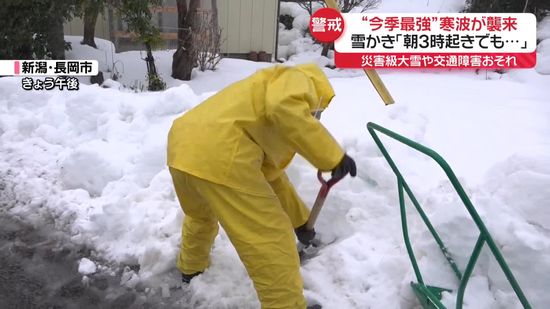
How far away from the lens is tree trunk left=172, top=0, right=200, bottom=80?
25.2ft

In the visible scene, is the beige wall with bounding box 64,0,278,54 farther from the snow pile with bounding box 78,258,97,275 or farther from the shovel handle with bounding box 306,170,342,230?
the shovel handle with bounding box 306,170,342,230

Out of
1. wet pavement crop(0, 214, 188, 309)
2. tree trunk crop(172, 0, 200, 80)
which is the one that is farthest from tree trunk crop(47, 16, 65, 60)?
wet pavement crop(0, 214, 188, 309)

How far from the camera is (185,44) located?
770 cm

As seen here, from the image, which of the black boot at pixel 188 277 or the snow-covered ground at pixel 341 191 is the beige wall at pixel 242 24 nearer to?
the snow-covered ground at pixel 341 191

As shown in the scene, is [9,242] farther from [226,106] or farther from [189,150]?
[226,106]

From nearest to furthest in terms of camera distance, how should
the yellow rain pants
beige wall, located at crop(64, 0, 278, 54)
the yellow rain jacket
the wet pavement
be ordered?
1. the yellow rain jacket
2. the yellow rain pants
3. the wet pavement
4. beige wall, located at crop(64, 0, 278, 54)

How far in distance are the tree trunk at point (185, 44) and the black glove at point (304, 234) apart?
5448 millimetres

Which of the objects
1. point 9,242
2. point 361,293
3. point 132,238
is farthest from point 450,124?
point 9,242

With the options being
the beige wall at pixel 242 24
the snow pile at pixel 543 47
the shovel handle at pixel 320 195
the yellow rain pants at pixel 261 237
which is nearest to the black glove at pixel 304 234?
the shovel handle at pixel 320 195

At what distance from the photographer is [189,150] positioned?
2.15 m

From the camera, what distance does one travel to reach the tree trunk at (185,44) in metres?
7.68

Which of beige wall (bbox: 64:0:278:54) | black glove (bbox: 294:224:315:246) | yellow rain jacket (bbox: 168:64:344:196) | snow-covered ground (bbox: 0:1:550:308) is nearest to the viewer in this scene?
yellow rain jacket (bbox: 168:64:344:196)

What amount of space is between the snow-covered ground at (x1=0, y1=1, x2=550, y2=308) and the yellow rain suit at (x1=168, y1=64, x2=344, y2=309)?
1.57 feet

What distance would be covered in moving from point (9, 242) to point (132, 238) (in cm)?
81
